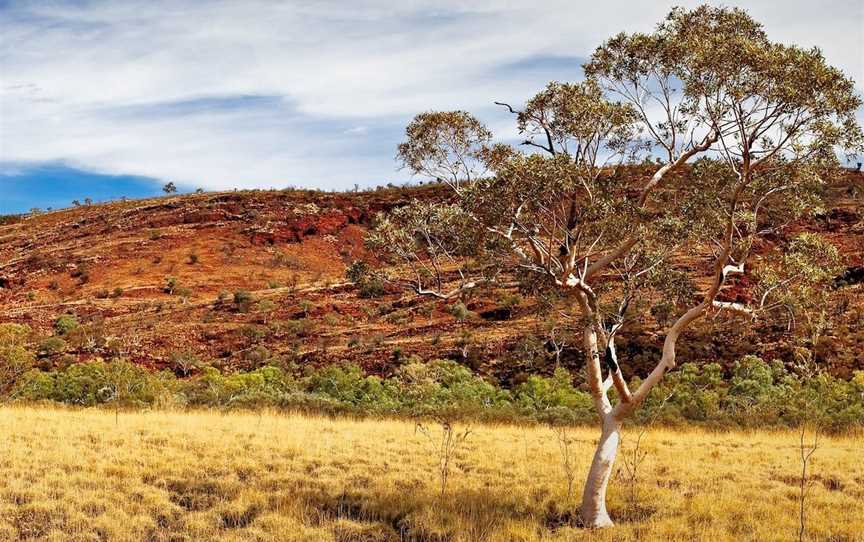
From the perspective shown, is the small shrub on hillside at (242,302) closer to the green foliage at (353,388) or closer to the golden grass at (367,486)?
the green foliage at (353,388)

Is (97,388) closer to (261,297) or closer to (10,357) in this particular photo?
(10,357)

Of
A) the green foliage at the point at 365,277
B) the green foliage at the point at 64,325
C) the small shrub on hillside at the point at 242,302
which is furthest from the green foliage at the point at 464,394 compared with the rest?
Result: the small shrub on hillside at the point at 242,302

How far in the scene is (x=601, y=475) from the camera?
908cm

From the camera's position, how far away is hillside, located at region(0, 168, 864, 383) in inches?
1202

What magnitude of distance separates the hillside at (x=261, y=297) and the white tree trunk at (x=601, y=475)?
3732 millimetres

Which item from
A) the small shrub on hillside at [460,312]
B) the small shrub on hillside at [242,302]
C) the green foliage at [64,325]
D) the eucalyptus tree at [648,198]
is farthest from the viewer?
the small shrub on hillside at [242,302]

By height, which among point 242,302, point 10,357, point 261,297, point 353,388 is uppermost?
point 261,297

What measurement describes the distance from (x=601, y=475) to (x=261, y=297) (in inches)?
1428

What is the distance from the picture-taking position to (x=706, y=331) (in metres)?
29.5

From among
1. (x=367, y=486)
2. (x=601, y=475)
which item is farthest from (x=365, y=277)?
(x=601, y=475)

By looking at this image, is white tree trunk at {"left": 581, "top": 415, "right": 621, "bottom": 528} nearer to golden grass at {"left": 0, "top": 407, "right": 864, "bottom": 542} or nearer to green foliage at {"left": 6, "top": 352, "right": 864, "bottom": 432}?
golden grass at {"left": 0, "top": 407, "right": 864, "bottom": 542}

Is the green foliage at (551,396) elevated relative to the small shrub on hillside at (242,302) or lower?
lower

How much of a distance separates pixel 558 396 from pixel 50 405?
14460mm

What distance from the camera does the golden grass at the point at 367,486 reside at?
9383mm
